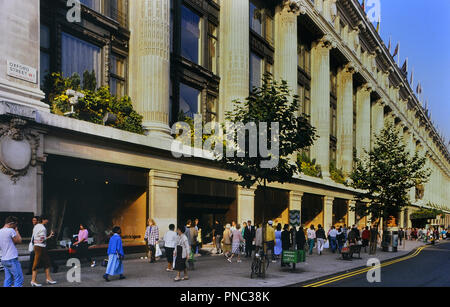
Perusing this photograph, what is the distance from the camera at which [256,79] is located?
35.1m

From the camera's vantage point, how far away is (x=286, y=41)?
37906mm

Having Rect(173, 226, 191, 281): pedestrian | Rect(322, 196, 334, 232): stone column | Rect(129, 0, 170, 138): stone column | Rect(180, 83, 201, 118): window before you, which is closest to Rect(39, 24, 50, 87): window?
Answer: Rect(129, 0, 170, 138): stone column

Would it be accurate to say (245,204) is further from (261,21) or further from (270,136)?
(261,21)

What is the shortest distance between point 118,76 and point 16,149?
8281 millimetres

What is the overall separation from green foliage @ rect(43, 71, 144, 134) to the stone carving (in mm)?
2519

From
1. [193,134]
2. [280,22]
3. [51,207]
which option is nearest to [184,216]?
[193,134]

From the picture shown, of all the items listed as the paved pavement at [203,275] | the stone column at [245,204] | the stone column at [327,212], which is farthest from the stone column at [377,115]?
the paved pavement at [203,275]

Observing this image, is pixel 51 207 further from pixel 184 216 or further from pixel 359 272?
pixel 359 272

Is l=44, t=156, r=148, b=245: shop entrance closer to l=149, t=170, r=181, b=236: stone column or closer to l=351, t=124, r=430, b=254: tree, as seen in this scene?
l=149, t=170, r=181, b=236: stone column

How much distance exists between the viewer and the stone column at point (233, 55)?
30328 millimetres

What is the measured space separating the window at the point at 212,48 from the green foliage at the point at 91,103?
356 inches

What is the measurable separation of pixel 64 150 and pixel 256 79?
19857 millimetres

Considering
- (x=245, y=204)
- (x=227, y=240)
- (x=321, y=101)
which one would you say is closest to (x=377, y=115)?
(x=321, y=101)

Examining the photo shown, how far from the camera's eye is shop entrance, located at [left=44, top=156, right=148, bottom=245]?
1795cm
